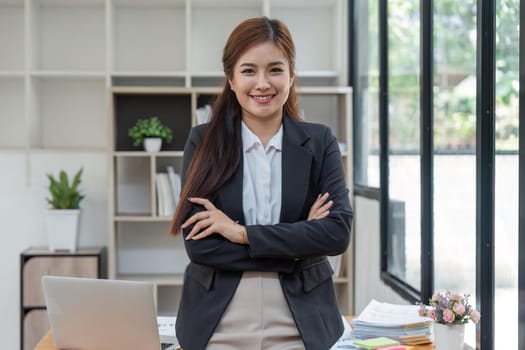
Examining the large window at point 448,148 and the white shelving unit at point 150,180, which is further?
the white shelving unit at point 150,180

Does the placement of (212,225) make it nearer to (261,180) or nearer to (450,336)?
(261,180)

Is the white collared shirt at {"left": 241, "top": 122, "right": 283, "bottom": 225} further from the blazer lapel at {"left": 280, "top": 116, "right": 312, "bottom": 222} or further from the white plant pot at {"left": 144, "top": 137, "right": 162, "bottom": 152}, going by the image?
the white plant pot at {"left": 144, "top": 137, "right": 162, "bottom": 152}

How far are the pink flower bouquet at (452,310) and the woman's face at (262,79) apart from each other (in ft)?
3.06

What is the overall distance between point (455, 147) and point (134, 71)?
2385 millimetres

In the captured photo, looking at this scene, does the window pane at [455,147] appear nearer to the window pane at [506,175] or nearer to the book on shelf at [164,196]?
the window pane at [506,175]

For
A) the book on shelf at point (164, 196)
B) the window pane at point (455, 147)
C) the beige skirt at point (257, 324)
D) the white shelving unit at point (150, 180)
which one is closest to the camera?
the beige skirt at point (257, 324)

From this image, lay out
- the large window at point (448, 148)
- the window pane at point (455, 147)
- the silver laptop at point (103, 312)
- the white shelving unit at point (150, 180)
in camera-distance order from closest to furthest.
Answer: the silver laptop at point (103, 312) → the large window at point (448, 148) → the window pane at point (455, 147) → the white shelving unit at point (150, 180)

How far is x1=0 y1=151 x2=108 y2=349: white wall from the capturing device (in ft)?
15.7

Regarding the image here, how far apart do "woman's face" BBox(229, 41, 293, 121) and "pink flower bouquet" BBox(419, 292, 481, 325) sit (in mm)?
933

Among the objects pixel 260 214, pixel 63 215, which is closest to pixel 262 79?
pixel 260 214

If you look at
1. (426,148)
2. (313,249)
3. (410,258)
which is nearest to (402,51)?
(426,148)

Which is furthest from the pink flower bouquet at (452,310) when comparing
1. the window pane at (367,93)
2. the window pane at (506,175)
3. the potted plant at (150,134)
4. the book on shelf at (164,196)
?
the potted plant at (150,134)

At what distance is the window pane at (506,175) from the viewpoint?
2281 millimetres

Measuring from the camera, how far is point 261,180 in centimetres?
182
